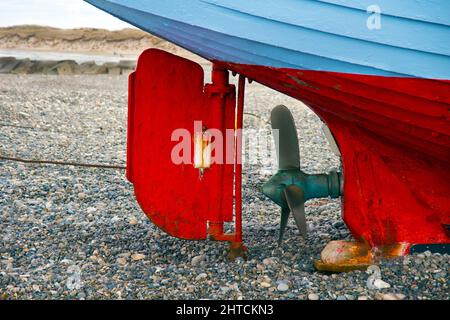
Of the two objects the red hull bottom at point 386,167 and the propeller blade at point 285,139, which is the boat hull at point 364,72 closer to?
the red hull bottom at point 386,167

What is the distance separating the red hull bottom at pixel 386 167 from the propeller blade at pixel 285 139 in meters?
0.39

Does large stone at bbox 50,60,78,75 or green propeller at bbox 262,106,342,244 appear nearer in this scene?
green propeller at bbox 262,106,342,244

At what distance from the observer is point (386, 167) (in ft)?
12.9

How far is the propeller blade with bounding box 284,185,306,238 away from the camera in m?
4.05

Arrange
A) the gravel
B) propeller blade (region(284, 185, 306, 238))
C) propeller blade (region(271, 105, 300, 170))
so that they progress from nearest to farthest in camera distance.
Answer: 1. the gravel
2. propeller blade (region(284, 185, 306, 238))
3. propeller blade (region(271, 105, 300, 170))

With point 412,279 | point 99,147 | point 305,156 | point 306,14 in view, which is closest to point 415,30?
point 306,14

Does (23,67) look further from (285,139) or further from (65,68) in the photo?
(285,139)

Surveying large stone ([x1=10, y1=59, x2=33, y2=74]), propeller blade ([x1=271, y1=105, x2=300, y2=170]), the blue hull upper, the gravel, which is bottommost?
the gravel

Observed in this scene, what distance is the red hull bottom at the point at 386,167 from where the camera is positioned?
3721 millimetres

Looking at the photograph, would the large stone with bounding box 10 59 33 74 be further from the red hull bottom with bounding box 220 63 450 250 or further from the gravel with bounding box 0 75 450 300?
the red hull bottom with bounding box 220 63 450 250

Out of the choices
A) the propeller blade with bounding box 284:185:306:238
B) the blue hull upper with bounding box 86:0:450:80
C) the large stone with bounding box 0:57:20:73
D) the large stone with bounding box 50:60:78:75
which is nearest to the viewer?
the blue hull upper with bounding box 86:0:450:80

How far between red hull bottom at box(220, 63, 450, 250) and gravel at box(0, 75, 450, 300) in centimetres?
20

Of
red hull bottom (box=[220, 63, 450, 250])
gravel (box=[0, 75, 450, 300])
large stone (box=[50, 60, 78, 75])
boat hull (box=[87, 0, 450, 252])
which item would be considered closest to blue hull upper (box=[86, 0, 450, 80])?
boat hull (box=[87, 0, 450, 252])

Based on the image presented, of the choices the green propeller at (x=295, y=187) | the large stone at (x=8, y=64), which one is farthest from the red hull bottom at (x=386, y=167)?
the large stone at (x=8, y=64)
